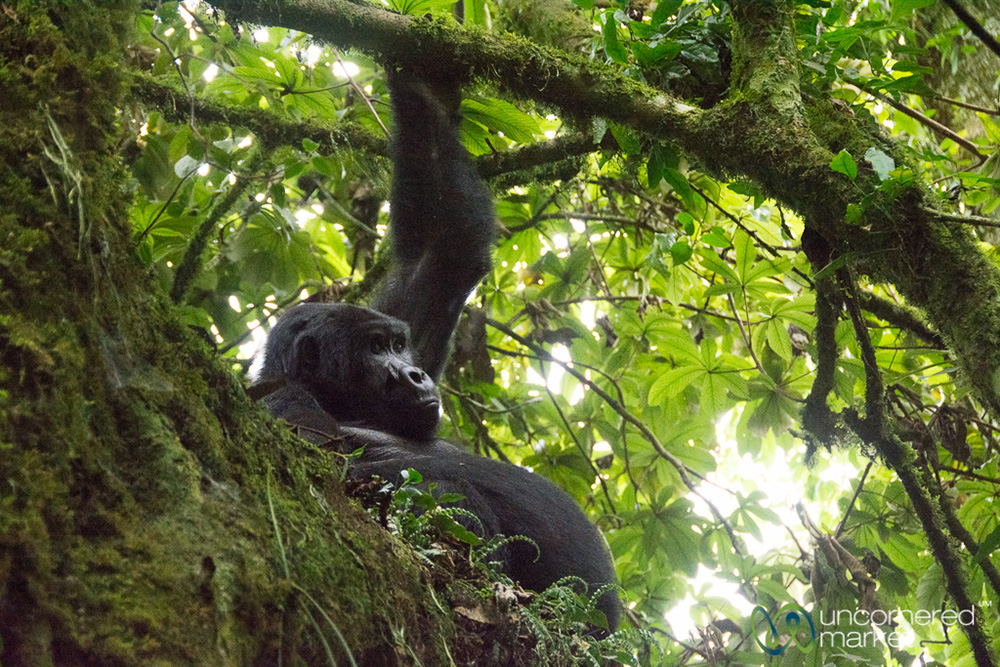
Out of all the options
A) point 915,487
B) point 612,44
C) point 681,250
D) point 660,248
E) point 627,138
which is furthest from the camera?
point 660,248

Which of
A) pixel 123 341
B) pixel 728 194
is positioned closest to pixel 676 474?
pixel 728 194

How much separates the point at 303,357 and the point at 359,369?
30cm

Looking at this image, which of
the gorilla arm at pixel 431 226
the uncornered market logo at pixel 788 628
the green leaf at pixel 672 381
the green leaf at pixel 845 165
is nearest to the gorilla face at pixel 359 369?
the gorilla arm at pixel 431 226

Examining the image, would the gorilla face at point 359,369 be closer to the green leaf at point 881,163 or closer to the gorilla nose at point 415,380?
the gorilla nose at point 415,380

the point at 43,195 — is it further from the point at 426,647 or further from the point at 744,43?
the point at 744,43

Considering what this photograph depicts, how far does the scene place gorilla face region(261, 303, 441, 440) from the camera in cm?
393

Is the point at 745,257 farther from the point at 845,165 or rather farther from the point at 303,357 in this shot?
the point at 303,357

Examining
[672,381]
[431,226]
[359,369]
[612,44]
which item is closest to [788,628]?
[672,381]

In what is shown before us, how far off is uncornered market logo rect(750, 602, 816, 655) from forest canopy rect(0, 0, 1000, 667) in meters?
0.03

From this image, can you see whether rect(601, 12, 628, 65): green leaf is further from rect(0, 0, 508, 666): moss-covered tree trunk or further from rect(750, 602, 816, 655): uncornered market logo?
rect(750, 602, 816, 655): uncornered market logo

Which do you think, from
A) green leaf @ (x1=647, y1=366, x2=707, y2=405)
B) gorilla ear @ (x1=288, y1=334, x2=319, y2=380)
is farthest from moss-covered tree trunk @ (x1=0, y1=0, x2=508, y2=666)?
green leaf @ (x1=647, y1=366, x2=707, y2=405)

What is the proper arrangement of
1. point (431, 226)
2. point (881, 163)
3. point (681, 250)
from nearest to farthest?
1. point (881, 163)
2. point (681, 250)
3. point (431, 226)

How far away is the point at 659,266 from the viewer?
4.27m

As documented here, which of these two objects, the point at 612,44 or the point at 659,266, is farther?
the point at 659,266
